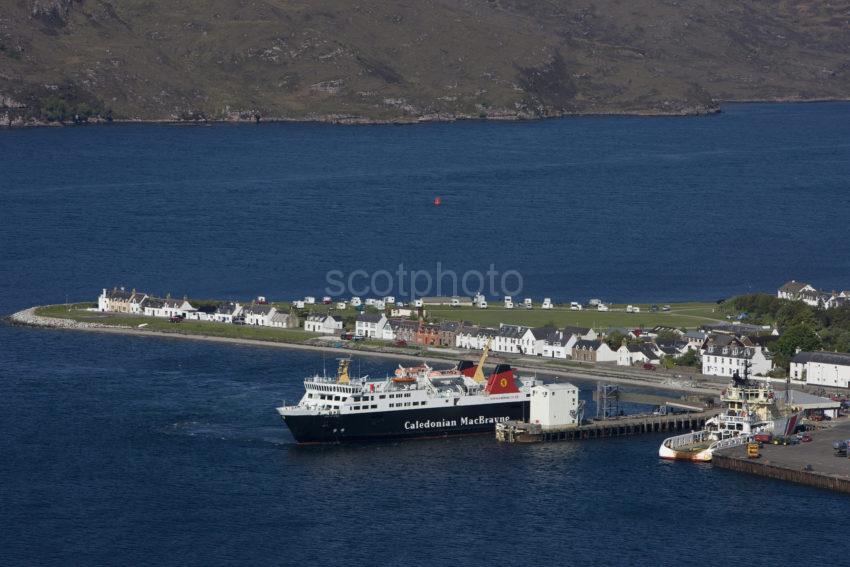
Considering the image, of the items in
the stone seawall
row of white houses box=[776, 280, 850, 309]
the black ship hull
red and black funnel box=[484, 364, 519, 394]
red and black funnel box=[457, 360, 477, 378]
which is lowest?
the stone seawall

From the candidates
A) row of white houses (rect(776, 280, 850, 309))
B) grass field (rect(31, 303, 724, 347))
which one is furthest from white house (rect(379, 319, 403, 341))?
row of white houses (rect(776, 280, 850, 309))

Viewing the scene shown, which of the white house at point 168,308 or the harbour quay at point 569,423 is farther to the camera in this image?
the white house at point 168,308

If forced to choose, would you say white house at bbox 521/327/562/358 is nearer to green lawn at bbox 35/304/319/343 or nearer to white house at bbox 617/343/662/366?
white house at bbox 617/343/662/366

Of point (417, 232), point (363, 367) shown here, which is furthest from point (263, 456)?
point (417, 232)

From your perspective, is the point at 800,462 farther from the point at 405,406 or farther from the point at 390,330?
the point at 390,330

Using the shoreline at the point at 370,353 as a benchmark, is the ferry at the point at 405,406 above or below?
below

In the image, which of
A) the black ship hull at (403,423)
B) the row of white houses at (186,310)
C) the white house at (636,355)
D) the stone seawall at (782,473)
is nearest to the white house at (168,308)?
the row of white houses at (186,310)

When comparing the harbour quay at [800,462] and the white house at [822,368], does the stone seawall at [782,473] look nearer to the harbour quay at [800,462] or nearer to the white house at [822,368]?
the harbour quay at [800,462]
